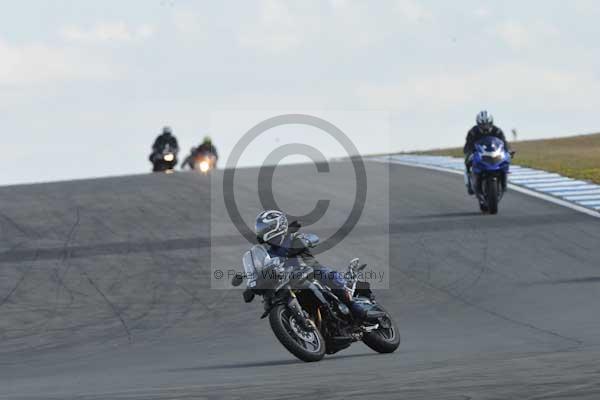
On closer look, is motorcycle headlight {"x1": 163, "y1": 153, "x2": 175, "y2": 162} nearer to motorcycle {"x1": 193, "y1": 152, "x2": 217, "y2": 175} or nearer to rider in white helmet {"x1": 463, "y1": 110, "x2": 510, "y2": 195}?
motorcycle {"x1": 193, "y1": 152, "x2": 217, "y2": 175}

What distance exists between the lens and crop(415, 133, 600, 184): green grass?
3058cm

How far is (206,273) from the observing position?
1805 cm

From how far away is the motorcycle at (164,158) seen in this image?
36969 millimetres

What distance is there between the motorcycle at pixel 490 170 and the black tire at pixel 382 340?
38.7 feet

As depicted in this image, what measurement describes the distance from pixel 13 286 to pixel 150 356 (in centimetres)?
498

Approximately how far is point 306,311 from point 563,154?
27183 mm

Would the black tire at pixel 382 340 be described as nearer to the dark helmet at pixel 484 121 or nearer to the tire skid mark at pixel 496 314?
the tire skid mark at pixel 496 314

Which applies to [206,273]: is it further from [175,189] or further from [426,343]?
[175,189]

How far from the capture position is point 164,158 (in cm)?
3694

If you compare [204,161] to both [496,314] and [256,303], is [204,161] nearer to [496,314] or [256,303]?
[256,303]

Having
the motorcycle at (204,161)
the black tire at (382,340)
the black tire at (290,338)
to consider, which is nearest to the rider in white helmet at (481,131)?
the black tire at (382,340)

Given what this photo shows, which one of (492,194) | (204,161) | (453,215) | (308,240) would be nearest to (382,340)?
(308,240)

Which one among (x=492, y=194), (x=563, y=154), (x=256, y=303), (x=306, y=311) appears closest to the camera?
(x=306, y=311)

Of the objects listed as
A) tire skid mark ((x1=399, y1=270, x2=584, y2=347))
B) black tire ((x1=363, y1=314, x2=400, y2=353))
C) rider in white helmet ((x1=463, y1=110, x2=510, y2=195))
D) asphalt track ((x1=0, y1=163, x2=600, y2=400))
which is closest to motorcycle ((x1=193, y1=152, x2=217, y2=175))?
asphalt track ((x1=0, y1=163, x2=600, y2=400))
